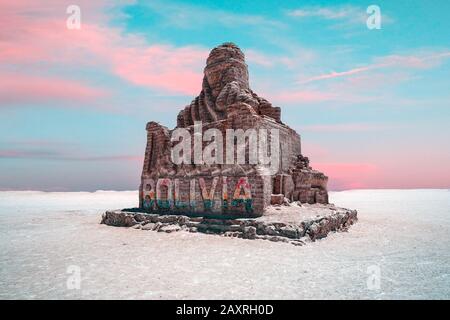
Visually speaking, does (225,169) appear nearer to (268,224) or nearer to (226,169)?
(226,169)

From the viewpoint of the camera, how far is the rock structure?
1391 centimetres

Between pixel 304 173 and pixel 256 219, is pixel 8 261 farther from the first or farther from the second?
pixel 304 173

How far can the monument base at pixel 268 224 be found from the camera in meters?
11.3

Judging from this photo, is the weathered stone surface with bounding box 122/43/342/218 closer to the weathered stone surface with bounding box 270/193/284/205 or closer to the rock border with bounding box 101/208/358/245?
the weathered stone surface with bounding box 270/193/284/205

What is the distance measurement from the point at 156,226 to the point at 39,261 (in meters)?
5.90

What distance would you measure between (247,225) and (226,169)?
3148mm

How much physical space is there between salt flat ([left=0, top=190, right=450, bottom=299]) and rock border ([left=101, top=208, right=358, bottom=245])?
47 centimetres

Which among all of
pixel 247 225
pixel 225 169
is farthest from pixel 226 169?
pixel 247 225

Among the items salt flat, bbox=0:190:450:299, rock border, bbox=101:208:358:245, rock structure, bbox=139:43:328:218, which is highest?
rock structure, bbox=139:43:328:218

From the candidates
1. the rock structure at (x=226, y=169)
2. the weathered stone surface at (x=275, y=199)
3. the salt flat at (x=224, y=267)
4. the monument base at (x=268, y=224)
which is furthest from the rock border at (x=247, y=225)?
the weathered stone surface at (x=275, y=199)

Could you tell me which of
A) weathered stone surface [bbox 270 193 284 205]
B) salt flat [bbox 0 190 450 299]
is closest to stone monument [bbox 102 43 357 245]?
A: weathered stone surface [bbox 270 193 284 205]

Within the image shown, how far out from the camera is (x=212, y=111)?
63.4 ft
